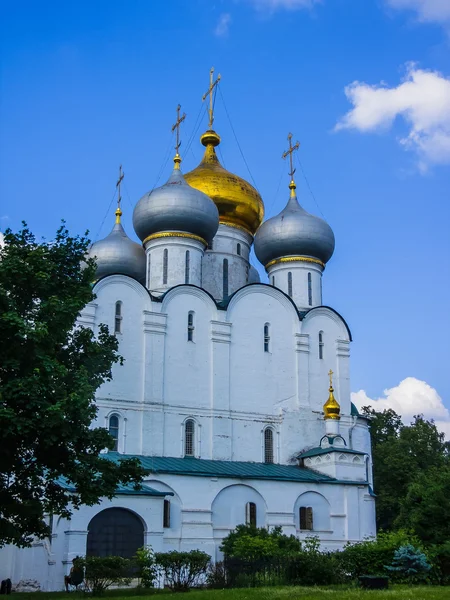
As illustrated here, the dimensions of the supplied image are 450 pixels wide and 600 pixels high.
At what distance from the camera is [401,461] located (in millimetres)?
34688

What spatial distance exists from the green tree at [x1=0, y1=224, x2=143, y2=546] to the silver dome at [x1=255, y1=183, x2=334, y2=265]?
47.3 ft

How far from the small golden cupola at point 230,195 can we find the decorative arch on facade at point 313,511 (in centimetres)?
1118

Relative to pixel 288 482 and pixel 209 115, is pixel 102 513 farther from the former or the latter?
pixel 209 115

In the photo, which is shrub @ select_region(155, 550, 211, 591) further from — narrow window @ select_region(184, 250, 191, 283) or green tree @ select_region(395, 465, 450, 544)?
narrow window @ select_region(184, 250, 191, 283)

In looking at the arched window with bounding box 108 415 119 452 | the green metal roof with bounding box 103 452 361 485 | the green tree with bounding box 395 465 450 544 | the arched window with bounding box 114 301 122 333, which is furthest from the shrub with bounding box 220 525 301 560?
the arched window with bounding box 114 301 122 333

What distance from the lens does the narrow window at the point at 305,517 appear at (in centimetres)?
2378

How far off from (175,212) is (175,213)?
0.12 ft

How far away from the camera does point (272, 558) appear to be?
1622cm

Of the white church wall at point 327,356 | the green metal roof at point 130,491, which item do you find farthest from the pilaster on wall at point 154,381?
the white church wall at point 327,356

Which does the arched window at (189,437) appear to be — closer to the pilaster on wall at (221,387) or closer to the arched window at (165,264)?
the pilaster on wall at (221,387)

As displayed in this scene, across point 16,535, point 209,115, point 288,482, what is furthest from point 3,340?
point 209,115

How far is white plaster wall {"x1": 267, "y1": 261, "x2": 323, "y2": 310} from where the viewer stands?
2864 centimetres

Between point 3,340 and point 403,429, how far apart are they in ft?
87.7

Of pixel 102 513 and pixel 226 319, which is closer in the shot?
pixel 102 513
